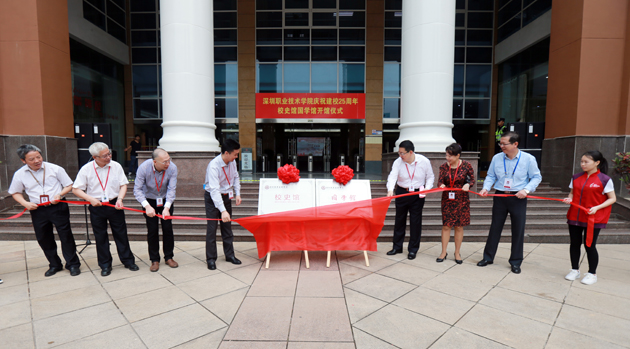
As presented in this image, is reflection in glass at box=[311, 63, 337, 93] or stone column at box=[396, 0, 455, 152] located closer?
stone column at box=[396, 0, 455, 152]

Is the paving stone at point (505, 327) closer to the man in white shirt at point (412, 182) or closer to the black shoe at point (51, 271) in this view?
the man in white shirt at point (412, 182)

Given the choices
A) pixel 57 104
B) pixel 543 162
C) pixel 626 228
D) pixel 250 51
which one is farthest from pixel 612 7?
pixel 57 104

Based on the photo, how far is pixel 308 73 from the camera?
53.8 feet

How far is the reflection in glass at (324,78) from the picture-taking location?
16375 mm

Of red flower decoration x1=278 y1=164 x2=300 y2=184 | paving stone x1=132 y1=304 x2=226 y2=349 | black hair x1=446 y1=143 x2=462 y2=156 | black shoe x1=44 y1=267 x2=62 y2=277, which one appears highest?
black hair x1=446 y1=143 x2=462 y2=156

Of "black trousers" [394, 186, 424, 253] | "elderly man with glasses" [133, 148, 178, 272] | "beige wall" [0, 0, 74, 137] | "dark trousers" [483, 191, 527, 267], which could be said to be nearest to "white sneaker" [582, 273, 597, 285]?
"dark trousers" [483, 191, 527, 267]

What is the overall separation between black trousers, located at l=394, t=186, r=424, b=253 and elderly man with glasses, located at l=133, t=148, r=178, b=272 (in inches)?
147

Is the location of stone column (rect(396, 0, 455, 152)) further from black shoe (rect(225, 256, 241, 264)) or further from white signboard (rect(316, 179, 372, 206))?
black shoe (rect(225, 256, 241, 264))

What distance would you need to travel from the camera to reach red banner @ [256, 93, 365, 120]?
15750 mm

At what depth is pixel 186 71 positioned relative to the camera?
774cm

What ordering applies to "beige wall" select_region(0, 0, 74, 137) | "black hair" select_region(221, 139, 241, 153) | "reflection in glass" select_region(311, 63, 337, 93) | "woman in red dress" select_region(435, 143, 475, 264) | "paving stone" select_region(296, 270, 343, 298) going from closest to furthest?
1. "paving stone" select_region(296, 270, 343, 298)
2. "black hair" select_region(221, 139, 241, 153)
3. "woman in red dress" select_region(435, 143, 475, 264)
4. "beige wall" select_region(0, 0, 74, 137)
5. "reflection in glass" select_region(311, 63, 337, 93)

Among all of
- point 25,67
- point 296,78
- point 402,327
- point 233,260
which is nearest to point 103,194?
point 233,260

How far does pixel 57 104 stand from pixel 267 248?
8204 millimetres

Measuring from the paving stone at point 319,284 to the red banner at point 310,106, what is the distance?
12.1 metres
